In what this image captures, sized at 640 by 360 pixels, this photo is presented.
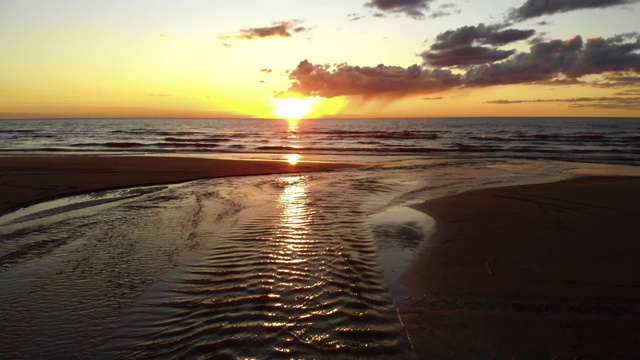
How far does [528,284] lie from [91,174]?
17399 millimetres

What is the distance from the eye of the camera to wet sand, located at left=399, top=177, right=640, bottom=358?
435 centimetres

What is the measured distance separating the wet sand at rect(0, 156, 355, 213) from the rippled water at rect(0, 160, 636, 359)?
2.24 meters

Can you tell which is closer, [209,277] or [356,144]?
[209,277]

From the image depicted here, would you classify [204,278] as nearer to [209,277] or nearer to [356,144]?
[209,277]

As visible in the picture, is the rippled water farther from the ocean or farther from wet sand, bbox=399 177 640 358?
the ocean

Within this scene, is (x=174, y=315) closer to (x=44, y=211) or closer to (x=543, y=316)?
(x=543, y=316)

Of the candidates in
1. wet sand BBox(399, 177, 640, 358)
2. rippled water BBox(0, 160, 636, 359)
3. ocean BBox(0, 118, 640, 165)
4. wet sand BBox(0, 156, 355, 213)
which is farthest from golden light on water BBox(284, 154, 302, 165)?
wet sand BBox(399, 177, 640, 358)

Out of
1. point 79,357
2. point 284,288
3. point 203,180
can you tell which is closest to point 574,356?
point 284,288

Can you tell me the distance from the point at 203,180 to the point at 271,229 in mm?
8770

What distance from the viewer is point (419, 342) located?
4.31m

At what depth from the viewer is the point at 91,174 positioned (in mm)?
17188

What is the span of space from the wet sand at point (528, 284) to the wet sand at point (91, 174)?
1125cm

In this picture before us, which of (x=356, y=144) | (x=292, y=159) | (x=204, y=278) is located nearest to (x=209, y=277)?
(x=204, y=278)

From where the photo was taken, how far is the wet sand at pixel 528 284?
4.35 m
